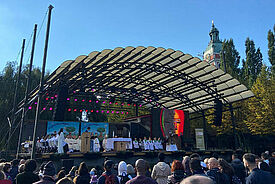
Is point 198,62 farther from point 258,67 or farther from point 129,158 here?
point 258,67

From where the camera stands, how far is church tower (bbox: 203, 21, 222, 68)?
67.2m

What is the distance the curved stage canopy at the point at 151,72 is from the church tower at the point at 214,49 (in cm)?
4555

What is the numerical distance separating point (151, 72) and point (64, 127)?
9.62m

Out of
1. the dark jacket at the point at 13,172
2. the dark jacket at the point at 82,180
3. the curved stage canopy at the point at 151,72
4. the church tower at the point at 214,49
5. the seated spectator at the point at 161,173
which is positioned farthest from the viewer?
the church tower at the point at 214,49

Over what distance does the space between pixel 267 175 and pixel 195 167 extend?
40.4 inches

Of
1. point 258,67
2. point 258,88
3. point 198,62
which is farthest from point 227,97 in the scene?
point 258,67

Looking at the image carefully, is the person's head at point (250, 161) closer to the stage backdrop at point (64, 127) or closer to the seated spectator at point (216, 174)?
the seated spectator at point (216, 174)

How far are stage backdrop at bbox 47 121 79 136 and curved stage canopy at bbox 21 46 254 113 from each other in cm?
295

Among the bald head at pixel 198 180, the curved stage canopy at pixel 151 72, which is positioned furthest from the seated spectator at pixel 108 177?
the curved stage canopy at pixel 151 72

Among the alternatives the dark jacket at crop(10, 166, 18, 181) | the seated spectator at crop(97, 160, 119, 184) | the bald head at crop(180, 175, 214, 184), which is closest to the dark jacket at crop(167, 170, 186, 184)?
the seated spectator at crop(97, 160, 119, 184)

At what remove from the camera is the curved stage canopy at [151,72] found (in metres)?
16.9

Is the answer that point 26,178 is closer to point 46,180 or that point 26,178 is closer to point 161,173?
point 46,180

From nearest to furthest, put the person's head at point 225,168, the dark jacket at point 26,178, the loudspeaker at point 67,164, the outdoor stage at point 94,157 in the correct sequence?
1. the dark jacket at point 26,178
2. the person's head at point 225,168
3. the loudspeaker at point 67,164
4. the outdoor stage at point 94,157

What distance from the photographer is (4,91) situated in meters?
23.5
